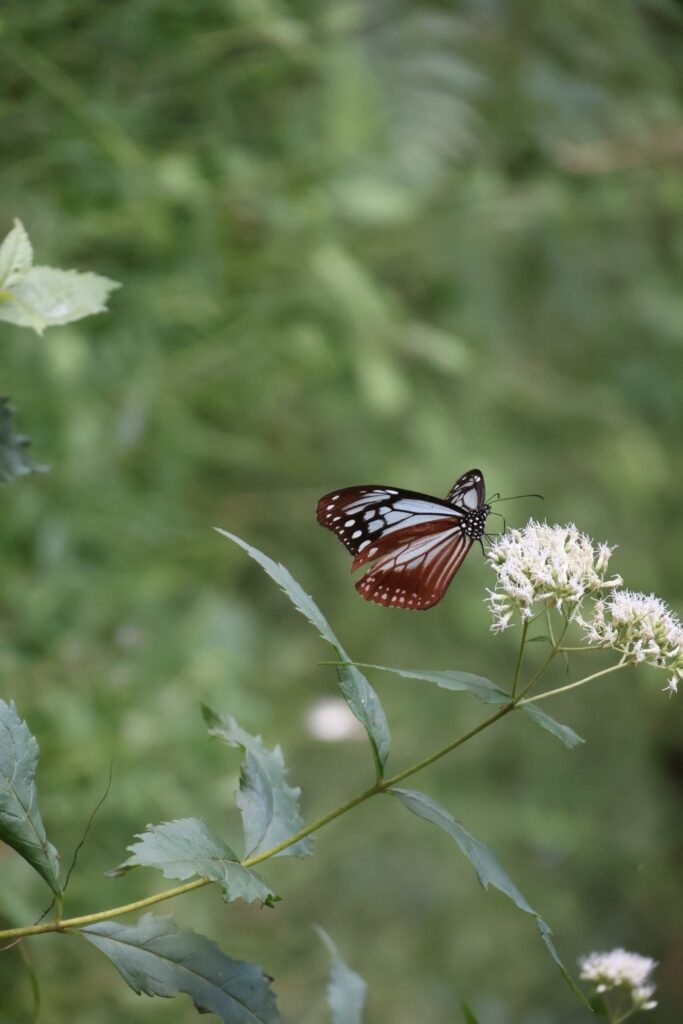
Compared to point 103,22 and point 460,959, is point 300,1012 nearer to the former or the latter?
point 460,959

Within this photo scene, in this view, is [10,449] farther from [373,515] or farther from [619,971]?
[619,971]

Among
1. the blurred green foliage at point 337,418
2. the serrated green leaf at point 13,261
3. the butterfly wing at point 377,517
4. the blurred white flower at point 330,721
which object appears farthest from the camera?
the blurred white flower at point 330,721

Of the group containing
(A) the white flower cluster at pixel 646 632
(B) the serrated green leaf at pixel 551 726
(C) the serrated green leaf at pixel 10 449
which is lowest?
(B) the serrated green leaf at pixel 551 726

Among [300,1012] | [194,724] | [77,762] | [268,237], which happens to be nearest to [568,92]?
[268,237]

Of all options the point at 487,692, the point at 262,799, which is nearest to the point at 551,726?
the point at 487,692

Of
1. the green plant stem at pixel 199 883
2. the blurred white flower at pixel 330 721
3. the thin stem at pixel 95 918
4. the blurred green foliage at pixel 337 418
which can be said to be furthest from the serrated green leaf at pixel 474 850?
the blurred white flower at pixel 330 721

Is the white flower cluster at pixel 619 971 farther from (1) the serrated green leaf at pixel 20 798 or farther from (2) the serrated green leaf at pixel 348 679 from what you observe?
(1) the serrated green leaf at pixel 20 798
